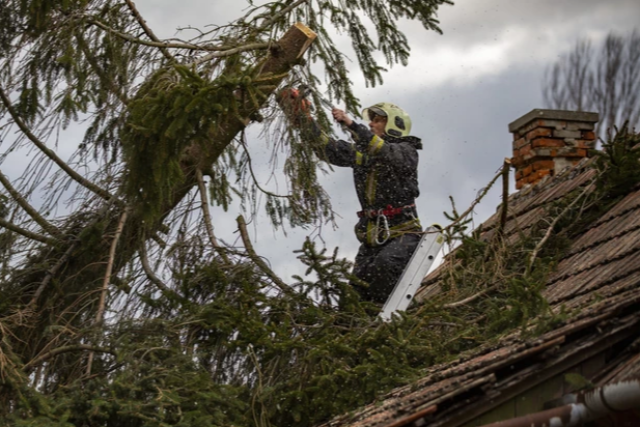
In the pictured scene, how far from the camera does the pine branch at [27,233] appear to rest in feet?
20.6

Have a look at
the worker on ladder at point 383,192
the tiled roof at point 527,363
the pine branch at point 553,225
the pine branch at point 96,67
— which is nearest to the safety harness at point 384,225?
the worker on ladder at point 383,192

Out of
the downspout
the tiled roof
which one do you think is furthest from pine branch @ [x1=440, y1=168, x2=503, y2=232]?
the downspout

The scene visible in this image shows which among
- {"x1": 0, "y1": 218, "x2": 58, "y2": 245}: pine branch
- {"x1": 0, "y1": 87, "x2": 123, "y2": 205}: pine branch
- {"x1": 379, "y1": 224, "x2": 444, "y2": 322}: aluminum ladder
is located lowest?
{"x1": 379, "y1": 224, "x2": 444, "y2": 322}: aluminum ladder

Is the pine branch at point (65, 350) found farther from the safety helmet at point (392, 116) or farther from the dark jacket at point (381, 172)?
the safety helmet at point (392, 116)

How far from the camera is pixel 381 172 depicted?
739 cm

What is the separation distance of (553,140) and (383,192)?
2711mm

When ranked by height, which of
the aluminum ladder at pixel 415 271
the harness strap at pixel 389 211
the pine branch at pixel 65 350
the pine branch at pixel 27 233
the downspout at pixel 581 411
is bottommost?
the downspout at pixel 581 411

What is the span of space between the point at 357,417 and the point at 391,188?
2.88m

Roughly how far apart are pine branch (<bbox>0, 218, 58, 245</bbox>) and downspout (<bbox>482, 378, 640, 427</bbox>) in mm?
3400

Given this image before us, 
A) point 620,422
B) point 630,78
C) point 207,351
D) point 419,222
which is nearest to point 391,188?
point 419,222

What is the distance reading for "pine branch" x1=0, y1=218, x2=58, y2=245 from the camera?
6277mm

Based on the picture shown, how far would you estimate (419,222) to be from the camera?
24.6ft

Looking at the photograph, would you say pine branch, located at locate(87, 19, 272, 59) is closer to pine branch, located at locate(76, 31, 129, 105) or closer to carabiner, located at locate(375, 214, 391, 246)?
pine branch, located at locate(76, 31, 129, 105)

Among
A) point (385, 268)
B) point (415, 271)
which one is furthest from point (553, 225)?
point (385, 268)
